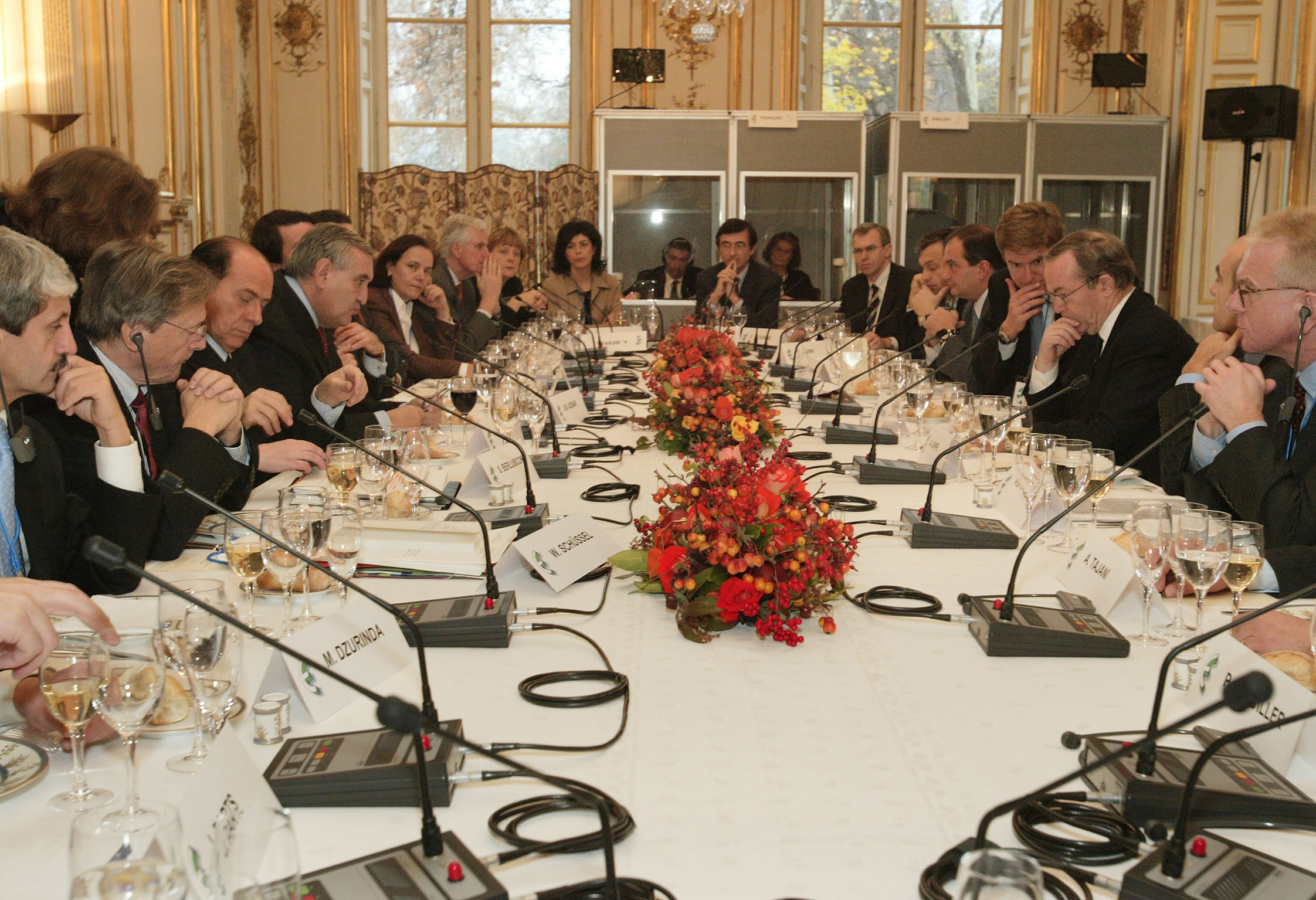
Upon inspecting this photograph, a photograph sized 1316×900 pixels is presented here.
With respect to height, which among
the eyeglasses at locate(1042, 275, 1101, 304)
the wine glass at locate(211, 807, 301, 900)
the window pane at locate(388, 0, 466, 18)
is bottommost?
the wine glass at locate(211, 807, 301, 900)

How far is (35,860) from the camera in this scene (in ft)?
3.40

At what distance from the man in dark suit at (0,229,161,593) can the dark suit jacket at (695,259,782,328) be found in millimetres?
5502

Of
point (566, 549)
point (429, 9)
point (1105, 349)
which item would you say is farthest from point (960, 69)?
point (566, 549)

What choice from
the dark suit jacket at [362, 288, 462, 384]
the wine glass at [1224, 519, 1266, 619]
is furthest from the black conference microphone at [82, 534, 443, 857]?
the dark suit jacket at [362, 288, 462, 384]

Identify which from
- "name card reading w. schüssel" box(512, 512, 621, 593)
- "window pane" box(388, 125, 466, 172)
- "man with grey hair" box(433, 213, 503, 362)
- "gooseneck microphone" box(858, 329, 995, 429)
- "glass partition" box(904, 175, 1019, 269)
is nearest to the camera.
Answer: "name card reading w. schüssel" box(512, 512, 621, 593)

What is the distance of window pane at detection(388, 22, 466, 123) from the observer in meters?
8.55

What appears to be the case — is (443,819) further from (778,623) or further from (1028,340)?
(1028,340)

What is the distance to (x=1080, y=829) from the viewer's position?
43.2 inches

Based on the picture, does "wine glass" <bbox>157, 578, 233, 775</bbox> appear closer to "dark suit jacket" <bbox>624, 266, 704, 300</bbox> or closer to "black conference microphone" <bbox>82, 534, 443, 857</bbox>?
"black conference microphone" <bbox>82, 534, 443, 857</bbox>

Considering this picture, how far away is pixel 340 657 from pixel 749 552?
0.54 metres

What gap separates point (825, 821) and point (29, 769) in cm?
79

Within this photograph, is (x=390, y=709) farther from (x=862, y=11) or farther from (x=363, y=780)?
(x=862, y=11)

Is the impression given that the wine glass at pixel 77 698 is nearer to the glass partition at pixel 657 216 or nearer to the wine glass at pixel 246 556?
the wine glass at pixel 246 556

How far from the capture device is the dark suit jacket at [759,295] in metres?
7.46
